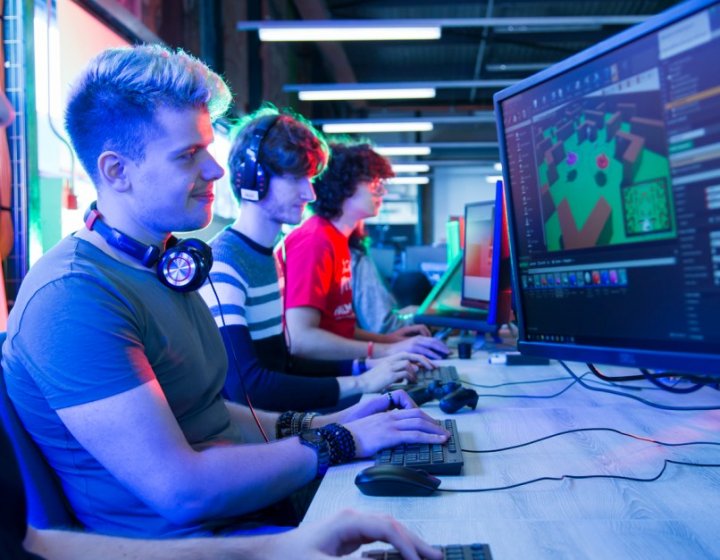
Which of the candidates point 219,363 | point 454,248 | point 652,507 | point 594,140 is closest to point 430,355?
point 219,363

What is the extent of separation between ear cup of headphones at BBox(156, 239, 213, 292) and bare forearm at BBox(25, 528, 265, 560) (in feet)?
1.62

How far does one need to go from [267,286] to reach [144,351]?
3.18 feet

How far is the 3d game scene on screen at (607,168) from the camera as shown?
3.28 ft

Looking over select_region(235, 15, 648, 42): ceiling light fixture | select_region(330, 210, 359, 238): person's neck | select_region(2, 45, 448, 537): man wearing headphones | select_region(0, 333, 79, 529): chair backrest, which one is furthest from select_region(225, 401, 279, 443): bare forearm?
select_region(235, 15, 648, 42): ceiling light fixture

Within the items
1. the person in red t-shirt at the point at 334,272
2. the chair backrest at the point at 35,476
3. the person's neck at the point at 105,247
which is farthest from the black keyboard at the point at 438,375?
the chair backrest at the point at 35,476

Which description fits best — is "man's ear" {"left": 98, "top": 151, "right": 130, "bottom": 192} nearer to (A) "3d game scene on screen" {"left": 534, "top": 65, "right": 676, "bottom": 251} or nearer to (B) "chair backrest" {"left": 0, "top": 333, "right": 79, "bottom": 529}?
(B) "chair backrest" {"left": 0, "top": 333, "right": 79, "bottom": 529}

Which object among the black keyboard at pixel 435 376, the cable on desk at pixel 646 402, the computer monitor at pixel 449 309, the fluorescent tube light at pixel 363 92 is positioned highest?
the fluorescent tube light at pixel 363 92

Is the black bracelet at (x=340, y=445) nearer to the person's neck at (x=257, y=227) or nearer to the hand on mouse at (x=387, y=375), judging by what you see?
the hand on mouse at (x=387, y=375)

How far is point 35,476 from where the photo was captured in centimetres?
102

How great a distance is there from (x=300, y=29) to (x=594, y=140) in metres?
3.74

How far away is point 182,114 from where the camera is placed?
1.25 metres

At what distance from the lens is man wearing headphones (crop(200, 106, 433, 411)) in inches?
70.9

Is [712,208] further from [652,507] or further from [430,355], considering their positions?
[430,355]

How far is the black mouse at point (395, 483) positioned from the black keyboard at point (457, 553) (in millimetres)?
199
